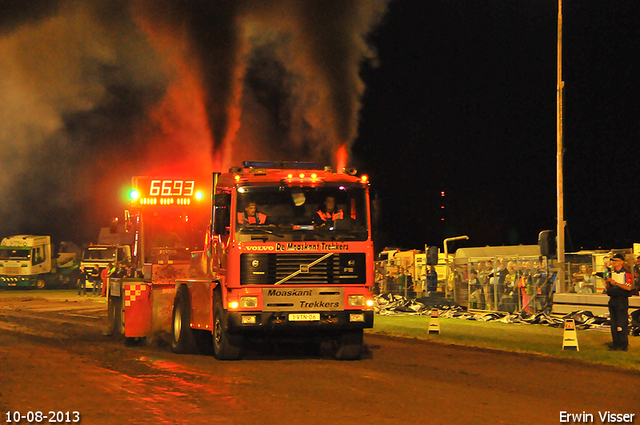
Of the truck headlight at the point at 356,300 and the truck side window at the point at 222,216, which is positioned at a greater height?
the truck side window at the point at 222,216

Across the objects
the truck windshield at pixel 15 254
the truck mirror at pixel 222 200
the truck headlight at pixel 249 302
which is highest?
the truck windshield at pixel 15 254

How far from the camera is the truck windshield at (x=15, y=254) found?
56094 mm

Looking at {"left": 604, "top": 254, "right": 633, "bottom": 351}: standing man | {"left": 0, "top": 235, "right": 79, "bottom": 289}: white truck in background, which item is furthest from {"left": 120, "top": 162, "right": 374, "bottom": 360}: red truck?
{"left": 0, "top": 235, "right": 79, "bottom": 289}: white truck in background

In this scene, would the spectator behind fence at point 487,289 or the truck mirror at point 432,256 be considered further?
the truck mirror at point 432,256

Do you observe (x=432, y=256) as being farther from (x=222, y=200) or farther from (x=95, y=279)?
(x=95, y=279)

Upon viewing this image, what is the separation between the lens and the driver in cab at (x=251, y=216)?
44.8 feet

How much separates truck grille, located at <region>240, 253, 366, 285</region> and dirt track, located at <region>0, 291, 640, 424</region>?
1398 mm

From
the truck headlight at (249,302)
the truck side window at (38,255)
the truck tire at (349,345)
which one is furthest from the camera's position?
the truck side window at (38,255)

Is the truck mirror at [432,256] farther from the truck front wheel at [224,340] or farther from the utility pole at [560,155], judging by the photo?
the truck front wheel at [224,340]

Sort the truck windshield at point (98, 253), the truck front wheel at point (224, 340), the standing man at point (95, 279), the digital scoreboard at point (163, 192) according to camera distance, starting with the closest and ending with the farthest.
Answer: the truck front wheel at point (224, 340) → the digital scoreboard at point (163, 192) → the standing man at point (95, 279) → the truck windshield at point (98, 253)

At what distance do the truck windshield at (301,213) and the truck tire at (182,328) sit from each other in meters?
3.13

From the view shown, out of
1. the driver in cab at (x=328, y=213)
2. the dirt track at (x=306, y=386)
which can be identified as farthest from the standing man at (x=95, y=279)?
the driver in cab at (x=328, y=213)

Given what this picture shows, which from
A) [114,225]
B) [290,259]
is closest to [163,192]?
[114,225]

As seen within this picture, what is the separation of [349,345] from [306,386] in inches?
137
